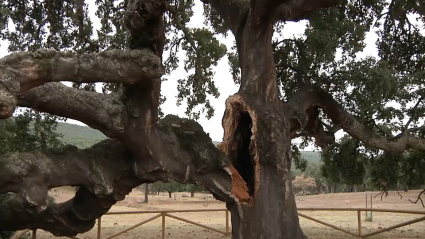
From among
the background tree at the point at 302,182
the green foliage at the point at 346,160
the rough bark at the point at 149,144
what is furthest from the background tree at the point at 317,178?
the rough bark at the point at 149,144

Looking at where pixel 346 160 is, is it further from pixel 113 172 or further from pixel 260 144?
pixel 113 172

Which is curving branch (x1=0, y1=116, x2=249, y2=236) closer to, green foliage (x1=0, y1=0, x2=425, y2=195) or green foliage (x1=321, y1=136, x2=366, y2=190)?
green foliage (x1=0, y1=0, x2=425, y2=195)

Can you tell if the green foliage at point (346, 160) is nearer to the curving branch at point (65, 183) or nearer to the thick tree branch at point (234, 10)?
the thick tree branch at point (234, 10)

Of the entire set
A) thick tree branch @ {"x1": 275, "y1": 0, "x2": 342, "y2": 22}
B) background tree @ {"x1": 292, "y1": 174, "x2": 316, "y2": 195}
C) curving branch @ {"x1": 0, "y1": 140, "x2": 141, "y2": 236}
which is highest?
thick tree branch @ {"x1": 275, "y1": 0, "x2": 342, "y2": 22}

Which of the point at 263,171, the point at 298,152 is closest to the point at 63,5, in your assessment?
the point at 263,171

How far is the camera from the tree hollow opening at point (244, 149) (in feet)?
27.0

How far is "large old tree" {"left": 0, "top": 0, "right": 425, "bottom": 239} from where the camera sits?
19.0 ft

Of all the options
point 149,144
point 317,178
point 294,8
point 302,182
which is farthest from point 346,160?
point 317,178

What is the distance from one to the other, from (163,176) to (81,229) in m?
1.99

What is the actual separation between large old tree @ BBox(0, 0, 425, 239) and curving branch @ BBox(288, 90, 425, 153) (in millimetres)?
29

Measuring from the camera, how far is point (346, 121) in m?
9.99

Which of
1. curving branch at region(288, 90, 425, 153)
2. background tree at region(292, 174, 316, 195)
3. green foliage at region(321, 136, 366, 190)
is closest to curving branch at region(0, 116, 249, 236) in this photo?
curving branch at region(288, 90, 425, 153)

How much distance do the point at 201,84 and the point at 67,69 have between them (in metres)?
7.29

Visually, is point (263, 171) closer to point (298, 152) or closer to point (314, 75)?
point (314, 75)
